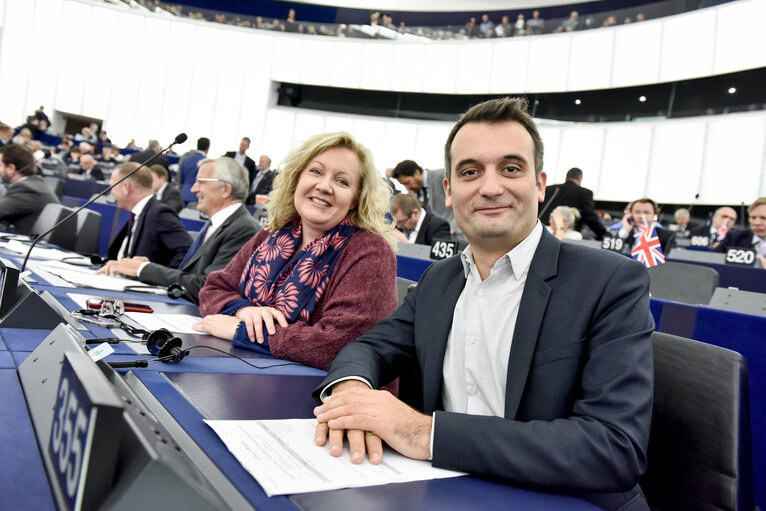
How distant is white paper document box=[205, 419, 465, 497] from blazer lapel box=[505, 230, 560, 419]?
23 cm

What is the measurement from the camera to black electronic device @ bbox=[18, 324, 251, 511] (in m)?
0.54

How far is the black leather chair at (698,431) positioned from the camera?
3.17 feet

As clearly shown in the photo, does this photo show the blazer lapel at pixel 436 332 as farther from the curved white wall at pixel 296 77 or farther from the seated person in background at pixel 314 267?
the curved white wall at pixel 296 77

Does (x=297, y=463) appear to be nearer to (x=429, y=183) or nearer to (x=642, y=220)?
(x=429, y=183)

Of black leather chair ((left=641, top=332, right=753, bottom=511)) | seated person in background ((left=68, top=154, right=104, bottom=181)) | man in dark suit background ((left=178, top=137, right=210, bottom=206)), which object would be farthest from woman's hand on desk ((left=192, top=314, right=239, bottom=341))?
seated person in background ((left=68, top=154, right=104, bottom=181))

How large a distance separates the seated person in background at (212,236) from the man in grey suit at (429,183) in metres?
2.44

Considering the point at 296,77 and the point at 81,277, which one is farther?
the point at 296,77

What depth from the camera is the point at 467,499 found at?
2.30 ft

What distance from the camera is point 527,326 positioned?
101cm

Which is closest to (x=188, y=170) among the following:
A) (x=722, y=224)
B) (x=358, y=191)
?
(x=358, y=191)

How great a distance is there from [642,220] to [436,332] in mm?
4942

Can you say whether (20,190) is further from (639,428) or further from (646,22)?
(646,22)

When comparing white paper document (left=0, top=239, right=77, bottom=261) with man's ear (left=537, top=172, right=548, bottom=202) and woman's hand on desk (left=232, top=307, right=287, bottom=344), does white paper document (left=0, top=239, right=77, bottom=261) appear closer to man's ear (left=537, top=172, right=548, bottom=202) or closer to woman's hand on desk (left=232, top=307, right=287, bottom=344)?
woman's hand on desk (left=232, top=307, right=287, bottom=344)

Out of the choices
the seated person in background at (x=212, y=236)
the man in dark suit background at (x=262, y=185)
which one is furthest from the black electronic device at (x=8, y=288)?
the man in dark suit background at (x=262, y=185)
